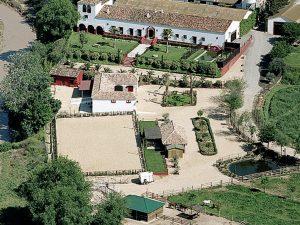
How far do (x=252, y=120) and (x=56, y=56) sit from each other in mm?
23589

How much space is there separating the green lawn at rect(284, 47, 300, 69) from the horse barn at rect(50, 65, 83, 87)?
23.4 metres

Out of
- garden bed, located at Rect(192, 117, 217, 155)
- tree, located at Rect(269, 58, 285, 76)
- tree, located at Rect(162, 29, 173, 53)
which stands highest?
tree, located at Rect(162, 29, 173, 53)

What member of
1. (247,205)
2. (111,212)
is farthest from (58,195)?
(247,205)

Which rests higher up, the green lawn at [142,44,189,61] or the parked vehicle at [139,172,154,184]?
the green lawn at [142,44,189,61]

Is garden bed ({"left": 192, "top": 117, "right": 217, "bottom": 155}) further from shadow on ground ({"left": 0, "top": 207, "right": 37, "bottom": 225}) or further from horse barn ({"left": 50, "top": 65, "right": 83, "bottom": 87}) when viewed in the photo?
shadow on ground ({"left": 0, "top": 207, "right": 37, "bottom": 225})

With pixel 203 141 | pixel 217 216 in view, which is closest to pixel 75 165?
pixel 217 216

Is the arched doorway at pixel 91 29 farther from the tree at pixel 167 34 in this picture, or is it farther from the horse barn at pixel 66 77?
the horse barn at pixel 66 77

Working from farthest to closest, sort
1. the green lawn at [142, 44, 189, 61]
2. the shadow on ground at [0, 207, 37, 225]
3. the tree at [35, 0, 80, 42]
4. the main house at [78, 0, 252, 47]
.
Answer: the main house at [78, 0, 252, 47] < the tree at [35, 0, 80, 42] < the green lawn at [142, 44, 189, 61] < the shadow on ground at [0, 207, 37, 225]

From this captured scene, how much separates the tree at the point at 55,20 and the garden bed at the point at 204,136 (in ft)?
75.3

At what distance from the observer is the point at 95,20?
107 m

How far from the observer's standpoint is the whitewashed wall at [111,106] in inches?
3394

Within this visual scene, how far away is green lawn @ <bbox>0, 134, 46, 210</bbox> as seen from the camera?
70.9m

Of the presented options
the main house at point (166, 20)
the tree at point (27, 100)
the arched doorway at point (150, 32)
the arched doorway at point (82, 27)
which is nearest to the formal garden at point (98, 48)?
the arched doorway at point (82, 27)

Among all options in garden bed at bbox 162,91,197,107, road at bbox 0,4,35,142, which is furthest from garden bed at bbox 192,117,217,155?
road at bbox 0,4,35,142
